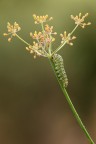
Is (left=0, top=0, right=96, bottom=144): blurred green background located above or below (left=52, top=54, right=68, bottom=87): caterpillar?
above

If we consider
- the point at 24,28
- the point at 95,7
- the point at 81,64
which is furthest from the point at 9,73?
the point at 95,7

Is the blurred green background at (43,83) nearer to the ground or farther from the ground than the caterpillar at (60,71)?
farther from the ground

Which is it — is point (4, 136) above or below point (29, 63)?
below

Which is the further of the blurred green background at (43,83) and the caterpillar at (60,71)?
the blurred green background at (43,83)

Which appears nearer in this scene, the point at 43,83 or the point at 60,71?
the point at 60,71

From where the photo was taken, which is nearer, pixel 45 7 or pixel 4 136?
pixel 4 136

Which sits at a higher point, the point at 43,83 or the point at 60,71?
the point at 43,83

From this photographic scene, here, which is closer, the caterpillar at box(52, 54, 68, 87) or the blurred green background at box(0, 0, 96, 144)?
the caterpillar at box(52, 54, 68, 87)

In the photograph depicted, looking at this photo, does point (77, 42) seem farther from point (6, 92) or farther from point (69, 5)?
point (6, 92)
